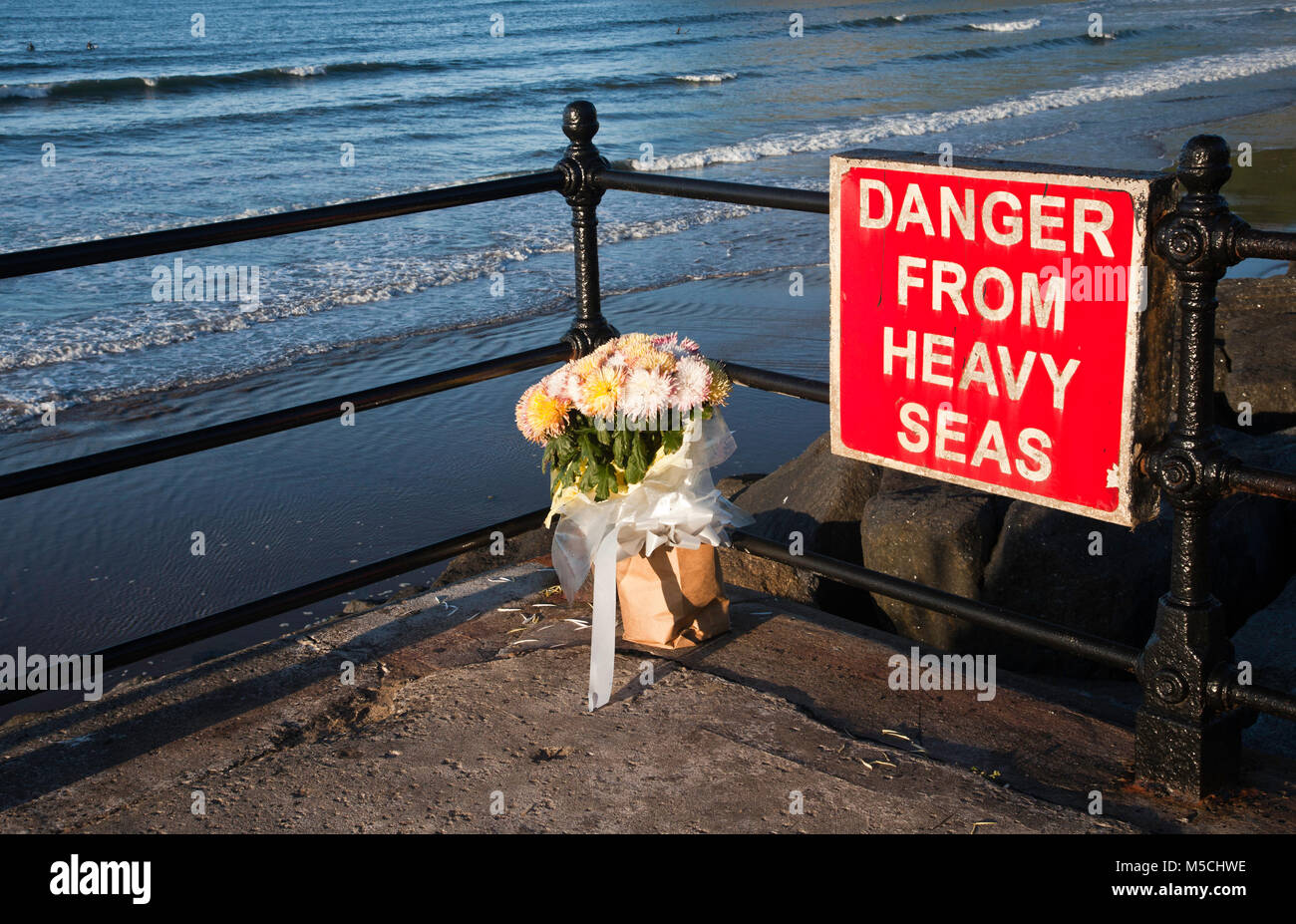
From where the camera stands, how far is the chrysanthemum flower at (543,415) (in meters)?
2.92

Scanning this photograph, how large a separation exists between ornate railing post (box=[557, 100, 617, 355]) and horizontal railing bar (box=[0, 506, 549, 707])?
0.56 m

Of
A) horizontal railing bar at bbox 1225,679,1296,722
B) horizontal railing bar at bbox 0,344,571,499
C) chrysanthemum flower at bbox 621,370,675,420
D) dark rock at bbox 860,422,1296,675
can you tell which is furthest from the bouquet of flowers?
horizontal railing bar at bbox 1225,679,1296,722

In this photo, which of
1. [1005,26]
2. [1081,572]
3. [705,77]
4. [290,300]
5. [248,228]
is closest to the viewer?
[248,228]

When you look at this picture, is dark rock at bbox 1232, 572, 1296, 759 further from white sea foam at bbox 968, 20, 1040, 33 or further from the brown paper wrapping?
white sea foam at bbox 968, 20, 1040, 33

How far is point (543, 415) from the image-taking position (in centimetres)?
292

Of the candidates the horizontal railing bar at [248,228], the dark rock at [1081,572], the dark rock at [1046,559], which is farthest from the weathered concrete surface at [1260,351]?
the horizontal railing bar at [248,228]

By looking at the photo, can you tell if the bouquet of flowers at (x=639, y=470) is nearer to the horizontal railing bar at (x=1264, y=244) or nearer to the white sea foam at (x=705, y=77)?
the horizontal railing bar at (x=1264, y=244)

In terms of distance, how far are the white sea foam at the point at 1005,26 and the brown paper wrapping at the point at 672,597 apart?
125 feet

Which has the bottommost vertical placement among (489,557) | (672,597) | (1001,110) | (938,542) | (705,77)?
(489,557)

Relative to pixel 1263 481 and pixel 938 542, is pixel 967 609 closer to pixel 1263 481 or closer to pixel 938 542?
pixel 1263 481

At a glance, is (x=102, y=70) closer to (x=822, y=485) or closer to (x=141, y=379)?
(x=141, y=379)

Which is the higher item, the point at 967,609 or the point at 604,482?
the point at 604,482

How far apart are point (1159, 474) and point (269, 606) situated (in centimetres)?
192

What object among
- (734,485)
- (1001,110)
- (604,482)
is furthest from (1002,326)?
(1001,110)
